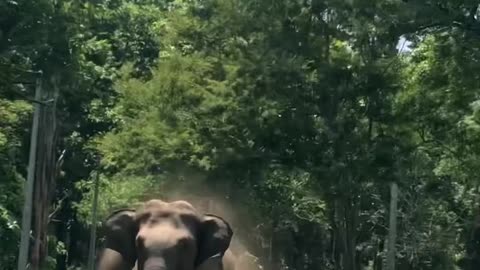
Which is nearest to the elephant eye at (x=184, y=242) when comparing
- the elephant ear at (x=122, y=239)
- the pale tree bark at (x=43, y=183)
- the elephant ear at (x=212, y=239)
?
the elephant ear at (x=212, y=239)

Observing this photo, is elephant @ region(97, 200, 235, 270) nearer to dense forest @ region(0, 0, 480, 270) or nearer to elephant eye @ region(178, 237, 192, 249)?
elephant eye @ region(178, 237, 192, 249)

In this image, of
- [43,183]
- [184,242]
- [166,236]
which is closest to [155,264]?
[166,236]

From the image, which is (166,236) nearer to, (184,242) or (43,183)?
(184,242)

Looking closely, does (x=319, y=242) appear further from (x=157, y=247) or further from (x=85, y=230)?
(x=157, y=247)

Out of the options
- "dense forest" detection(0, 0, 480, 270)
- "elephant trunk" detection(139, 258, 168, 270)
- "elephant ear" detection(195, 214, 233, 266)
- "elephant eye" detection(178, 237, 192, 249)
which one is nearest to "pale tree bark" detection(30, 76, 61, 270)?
"dense forest" detection(0, 0, 480, 270)

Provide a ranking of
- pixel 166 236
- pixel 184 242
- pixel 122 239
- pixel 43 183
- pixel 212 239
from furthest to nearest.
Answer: pixel 43 183 → pixel 122 239 → pixel 212 239 → pixel 184 242 → pixel 166 236

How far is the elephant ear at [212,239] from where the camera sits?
14.0m

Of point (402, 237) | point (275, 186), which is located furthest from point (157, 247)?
point (402, 237)

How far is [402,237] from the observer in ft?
165

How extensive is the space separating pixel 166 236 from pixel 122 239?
1050mm

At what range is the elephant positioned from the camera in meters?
13.4

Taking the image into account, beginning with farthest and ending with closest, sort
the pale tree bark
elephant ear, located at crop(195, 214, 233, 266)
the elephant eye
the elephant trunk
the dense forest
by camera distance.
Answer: the pale tree bark < the dense forest < elephant ear, located at crop(195, 214, 233, 266) < the elephant eye < the elephant trunk

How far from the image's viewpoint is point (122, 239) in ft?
46.5

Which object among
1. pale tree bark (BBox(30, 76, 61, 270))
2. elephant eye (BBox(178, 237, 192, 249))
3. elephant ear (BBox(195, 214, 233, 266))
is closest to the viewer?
elephant eye (BBox(178, 237, 192, 249))
